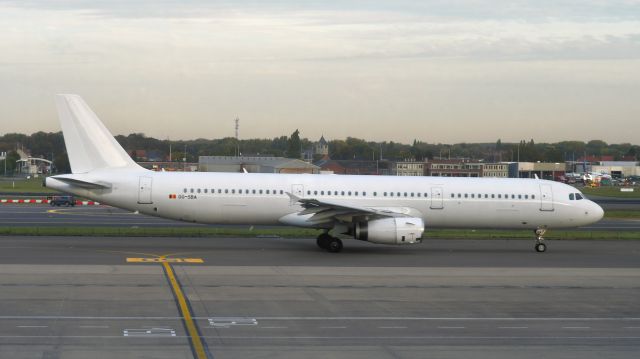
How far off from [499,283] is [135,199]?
14.7m

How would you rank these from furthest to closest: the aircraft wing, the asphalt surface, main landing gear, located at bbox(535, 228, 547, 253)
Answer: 1. the asphalt surface
2. main landing gear, located at bbox(535, 228, 547, 253)
3. the aircraft wing

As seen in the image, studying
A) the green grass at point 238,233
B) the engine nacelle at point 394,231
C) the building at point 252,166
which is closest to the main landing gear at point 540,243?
the green grass at point 238,233

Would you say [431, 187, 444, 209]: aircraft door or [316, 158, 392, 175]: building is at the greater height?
[316, 158, 392, 175]: building

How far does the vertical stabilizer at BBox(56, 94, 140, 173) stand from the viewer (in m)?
32.2

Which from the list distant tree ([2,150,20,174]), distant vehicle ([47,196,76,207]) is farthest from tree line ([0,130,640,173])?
distant vehicle ([47,196,76,207])

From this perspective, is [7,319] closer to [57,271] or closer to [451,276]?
[57,271]

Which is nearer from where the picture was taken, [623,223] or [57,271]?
[57,271]

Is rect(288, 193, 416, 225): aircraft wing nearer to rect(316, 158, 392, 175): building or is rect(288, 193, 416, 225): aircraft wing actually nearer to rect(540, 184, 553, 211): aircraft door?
rect(540, 184, 553, 211): aircraft door

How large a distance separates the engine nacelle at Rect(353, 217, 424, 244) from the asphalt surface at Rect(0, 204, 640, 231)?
15257 mm

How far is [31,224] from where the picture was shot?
41.9 metres

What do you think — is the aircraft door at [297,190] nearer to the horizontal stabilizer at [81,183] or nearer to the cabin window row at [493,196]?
the cabin window row at [493,196]

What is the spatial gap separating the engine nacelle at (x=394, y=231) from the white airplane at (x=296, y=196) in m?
0.71

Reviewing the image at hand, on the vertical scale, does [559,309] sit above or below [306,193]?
below

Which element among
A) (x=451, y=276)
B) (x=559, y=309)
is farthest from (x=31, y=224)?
(x=559, y=309)
